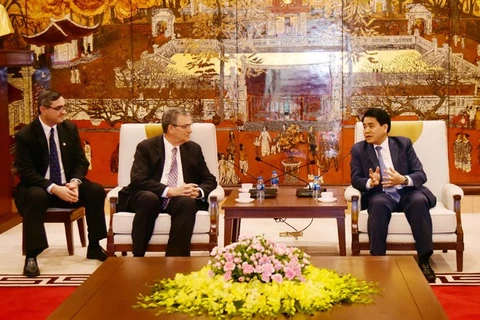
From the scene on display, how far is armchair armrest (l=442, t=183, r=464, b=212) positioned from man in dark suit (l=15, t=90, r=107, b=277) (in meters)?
2.42

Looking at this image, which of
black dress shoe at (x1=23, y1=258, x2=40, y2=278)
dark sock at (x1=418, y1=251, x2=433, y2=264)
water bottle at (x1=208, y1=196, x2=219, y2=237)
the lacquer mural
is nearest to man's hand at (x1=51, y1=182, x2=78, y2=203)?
black dress shoe at (x1=23, y1=258, x2=40, y2=278)

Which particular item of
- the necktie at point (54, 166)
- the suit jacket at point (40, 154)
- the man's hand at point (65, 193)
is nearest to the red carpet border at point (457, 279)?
the man's hand at point (65, 193)

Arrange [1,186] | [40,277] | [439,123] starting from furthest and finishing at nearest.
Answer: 1. [1,186]
2. [439,123]
3. [40,277]

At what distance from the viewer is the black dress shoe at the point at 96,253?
19.6ft

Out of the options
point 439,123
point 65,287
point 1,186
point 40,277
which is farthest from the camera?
point 1,186

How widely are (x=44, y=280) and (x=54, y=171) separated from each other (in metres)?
0.94

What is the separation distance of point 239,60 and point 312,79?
2.34 ft

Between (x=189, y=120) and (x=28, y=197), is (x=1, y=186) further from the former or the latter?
(x=189, y=120)

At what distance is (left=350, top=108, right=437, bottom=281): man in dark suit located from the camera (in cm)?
531

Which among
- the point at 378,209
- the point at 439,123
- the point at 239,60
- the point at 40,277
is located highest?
the point at 239,60

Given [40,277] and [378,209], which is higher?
[378,209]

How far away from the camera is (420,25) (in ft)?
25.6

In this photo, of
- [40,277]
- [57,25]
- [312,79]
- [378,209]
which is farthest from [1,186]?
[378,209]

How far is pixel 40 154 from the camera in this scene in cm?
597
